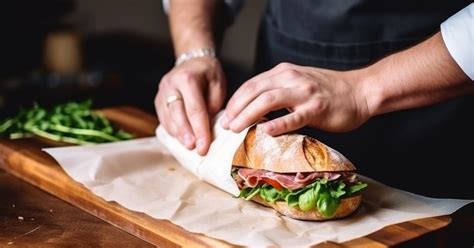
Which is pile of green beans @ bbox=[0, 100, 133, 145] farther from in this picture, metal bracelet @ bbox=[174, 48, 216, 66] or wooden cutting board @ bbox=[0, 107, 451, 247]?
metal bracelet @ bbox=[174, 48, 216, 66]

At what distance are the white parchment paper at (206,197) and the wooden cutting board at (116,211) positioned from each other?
20 millimetres

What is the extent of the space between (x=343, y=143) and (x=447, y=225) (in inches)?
19.6

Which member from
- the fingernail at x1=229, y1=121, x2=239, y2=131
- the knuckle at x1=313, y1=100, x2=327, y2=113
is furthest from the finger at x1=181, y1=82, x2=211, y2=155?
the knuckle at x1=313, y1=100, x2=327, y2=113

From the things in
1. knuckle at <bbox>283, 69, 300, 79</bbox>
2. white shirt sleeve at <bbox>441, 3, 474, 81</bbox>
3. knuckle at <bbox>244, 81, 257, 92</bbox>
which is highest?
white shirt sleeve at <bbox>441, 3, 474, 81</bbox>

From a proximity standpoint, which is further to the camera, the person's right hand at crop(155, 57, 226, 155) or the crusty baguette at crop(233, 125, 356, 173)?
the person's right hand at crop(155, 57, 226, 155)

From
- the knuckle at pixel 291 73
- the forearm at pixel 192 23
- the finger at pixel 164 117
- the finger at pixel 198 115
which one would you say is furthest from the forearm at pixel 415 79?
the forearm at pixel 192 23

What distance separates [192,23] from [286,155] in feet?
2.19

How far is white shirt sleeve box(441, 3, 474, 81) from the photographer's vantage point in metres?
1.65

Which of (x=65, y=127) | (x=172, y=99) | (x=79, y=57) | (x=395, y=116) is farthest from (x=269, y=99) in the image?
(x=79, y=57)

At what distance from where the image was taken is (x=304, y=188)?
1730 mm

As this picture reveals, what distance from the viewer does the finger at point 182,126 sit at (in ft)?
6.53

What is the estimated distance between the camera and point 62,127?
2.26m

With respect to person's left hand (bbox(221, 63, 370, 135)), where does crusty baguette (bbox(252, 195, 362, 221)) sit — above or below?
below

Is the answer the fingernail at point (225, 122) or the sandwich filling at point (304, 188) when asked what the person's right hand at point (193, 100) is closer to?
the fingernail at point (225, 122)
